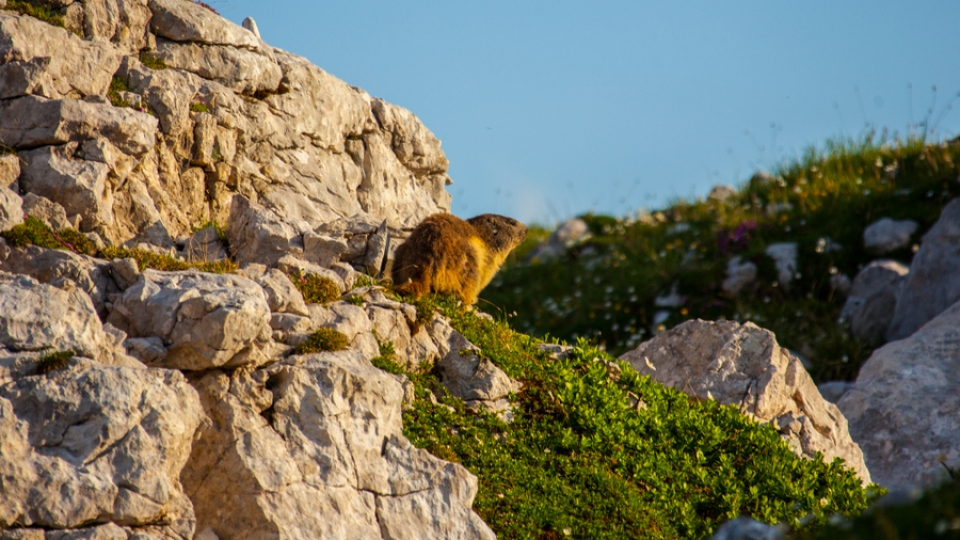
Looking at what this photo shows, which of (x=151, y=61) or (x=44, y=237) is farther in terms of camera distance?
(x=151, y=61)

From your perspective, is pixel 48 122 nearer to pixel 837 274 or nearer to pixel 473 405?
pixel 473 405

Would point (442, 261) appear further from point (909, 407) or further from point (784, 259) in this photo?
point (784, 259)

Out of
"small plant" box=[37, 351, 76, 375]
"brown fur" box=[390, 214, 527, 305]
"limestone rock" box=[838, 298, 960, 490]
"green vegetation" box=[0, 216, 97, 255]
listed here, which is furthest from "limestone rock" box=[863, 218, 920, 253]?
"small plant" box=[37, 351, 76, 375]

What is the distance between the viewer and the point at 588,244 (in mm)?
28844

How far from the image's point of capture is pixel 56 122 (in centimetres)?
1002

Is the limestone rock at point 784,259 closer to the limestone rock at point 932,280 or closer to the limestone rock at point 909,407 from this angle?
the limestone rock at point 932,280

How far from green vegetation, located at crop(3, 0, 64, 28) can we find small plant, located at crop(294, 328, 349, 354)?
234 inches

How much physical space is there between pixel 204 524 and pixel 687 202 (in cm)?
2431

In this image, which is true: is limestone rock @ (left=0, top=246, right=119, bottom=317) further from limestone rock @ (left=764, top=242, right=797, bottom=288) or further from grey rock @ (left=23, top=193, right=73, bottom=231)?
limestone rock @ (left=764, top=242, right=797, bottom=288)

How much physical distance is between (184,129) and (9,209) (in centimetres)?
342

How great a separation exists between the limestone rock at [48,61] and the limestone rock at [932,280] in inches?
647

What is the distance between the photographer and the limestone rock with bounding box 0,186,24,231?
28.4 ft

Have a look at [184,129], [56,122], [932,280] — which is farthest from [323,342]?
[932,280]

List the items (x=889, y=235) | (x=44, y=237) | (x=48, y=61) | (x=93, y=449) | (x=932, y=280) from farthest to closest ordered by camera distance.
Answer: (x=889, y=235), (x=932, y=280), (x=48, y=61), (x=44, y=237), (x=93, y=449)
